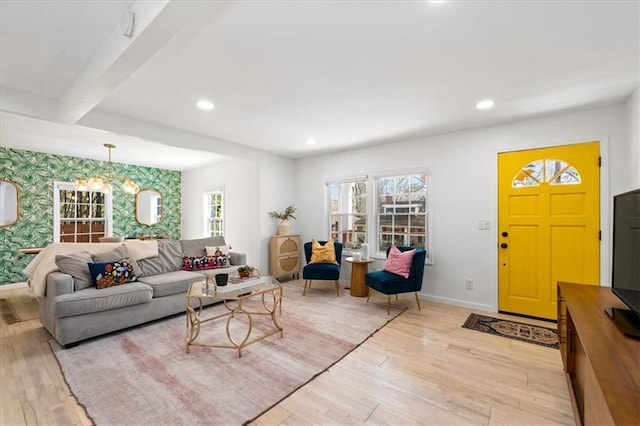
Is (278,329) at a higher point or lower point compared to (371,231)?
lower

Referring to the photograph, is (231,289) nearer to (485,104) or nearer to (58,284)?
(58,284)

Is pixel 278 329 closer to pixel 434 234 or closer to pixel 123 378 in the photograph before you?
pixel 123 378

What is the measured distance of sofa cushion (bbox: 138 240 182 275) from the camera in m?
3.77

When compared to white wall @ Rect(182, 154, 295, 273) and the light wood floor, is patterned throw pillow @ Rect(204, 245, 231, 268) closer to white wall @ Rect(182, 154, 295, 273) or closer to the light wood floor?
white wall @ Rect(182, 154, 295, 273)

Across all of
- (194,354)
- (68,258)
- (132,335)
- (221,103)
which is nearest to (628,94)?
(221,103)

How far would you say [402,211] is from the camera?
14.8 feet

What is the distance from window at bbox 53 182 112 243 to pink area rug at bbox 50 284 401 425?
403 centimetres

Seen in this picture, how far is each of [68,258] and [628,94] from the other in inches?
234

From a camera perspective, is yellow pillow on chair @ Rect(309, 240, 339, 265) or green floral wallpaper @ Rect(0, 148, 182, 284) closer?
yellow pillow on chair @ Rect(309, 240, 339, 265)

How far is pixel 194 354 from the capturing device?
100 inches

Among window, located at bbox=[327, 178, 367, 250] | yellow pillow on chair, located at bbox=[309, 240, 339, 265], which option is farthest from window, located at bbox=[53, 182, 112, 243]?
window, located at bbox=[327, 178, 367, 250]

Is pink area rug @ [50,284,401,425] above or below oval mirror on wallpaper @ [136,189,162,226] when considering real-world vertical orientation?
below

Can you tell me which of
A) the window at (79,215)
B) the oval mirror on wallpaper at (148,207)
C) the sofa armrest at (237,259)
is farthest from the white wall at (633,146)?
the window at (79,215)

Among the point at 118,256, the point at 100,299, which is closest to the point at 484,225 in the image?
the point at 100,299
